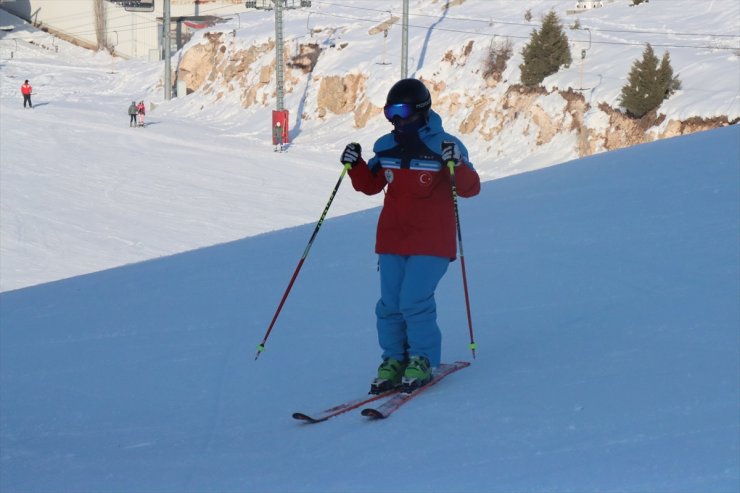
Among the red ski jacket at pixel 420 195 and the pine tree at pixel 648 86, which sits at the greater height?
the red ski jacket at pixel 420 195

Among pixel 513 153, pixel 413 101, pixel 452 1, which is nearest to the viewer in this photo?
pixel 413 101

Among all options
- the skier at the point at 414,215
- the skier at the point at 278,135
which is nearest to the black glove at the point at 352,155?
the skier at the point at 414,215

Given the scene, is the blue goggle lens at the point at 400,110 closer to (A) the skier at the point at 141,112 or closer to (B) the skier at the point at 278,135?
(B) the skier at the point at 278,135

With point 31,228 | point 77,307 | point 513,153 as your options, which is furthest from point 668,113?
point 77,307

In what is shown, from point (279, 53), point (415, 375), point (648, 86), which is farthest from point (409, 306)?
point (279, 53)

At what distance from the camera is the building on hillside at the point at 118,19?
160 ft

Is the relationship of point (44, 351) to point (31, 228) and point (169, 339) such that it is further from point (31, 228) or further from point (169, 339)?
point (31, 228)

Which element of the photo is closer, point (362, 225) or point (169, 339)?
point (169, 339)

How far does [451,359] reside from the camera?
15.4 ft

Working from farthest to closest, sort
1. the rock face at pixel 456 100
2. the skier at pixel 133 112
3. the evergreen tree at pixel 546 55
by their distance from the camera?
the skier at pixel 133 112 < the evergreen tree at pixel 546 55 < the rock face at pixel 456 100

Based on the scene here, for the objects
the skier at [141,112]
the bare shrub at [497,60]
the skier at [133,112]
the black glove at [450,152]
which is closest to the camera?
the black glove at [450,152]

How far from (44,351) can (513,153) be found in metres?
19.0

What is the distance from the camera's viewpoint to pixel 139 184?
848 inches

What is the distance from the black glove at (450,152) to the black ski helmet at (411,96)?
0.84 feet
